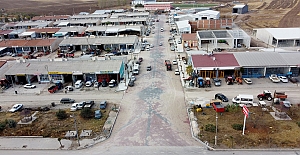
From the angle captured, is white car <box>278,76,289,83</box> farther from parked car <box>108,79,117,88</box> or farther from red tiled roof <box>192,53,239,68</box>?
parked car <box>108,79,117,88</box>

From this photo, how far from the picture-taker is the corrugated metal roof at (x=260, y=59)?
31.8 metres

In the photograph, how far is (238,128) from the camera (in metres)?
21.3

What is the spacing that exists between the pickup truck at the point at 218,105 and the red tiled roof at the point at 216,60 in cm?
769

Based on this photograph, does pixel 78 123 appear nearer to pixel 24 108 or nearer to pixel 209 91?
pixel 24 108

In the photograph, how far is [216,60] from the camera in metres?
33.1

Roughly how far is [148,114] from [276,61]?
18198mm

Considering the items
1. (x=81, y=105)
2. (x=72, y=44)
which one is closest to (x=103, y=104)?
(x=81, y=105)

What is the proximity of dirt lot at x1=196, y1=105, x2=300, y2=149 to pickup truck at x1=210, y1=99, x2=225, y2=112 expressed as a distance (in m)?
0.43

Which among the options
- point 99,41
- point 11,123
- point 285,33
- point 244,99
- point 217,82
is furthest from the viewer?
point 99,41

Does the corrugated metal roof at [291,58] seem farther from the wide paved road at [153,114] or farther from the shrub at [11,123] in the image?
the shrub at [11,123]

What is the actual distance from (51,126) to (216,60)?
20.8 meters

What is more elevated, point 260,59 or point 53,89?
point 260,59

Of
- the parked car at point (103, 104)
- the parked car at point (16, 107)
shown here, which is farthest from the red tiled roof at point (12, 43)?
the parked car at point (103, 104)

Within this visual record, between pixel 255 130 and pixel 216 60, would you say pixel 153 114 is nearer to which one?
pixel 255 130
